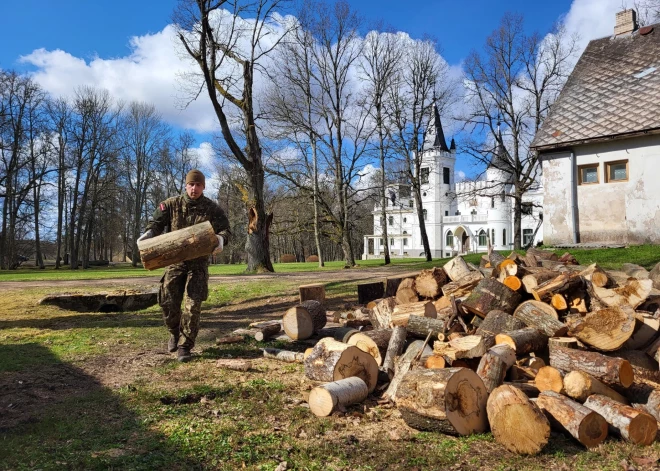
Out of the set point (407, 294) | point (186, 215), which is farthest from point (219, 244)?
point (407, 294)

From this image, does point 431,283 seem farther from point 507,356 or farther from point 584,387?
point 584,387

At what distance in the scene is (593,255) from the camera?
14.4m

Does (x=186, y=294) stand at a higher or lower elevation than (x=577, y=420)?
higher

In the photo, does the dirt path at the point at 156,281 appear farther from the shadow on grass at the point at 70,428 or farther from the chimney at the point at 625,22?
the chimney at the point at 625,22

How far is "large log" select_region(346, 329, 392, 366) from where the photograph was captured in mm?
5121

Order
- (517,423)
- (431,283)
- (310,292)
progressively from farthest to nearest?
1. (310,292)
2. (431,283)
3. (517,423)

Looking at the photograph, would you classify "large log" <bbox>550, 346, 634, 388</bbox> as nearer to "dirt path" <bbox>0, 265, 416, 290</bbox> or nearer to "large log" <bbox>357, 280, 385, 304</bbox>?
"large log" <bbox>357, 280, 385, 304</bbox>

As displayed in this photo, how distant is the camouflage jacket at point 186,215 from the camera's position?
19.2 feet

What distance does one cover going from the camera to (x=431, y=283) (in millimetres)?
6973

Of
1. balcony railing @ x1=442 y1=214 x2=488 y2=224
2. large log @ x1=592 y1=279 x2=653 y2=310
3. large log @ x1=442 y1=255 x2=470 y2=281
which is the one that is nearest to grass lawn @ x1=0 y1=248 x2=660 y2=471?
large log @ x1=442 y1=255 x2=470 y2=281

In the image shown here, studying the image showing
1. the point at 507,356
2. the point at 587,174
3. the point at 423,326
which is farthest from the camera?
the point at 587,174

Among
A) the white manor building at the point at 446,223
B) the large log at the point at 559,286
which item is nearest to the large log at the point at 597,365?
the large log at the point at 559,286

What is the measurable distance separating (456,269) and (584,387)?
11.3 ft

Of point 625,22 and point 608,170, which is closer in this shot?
point 608,170
